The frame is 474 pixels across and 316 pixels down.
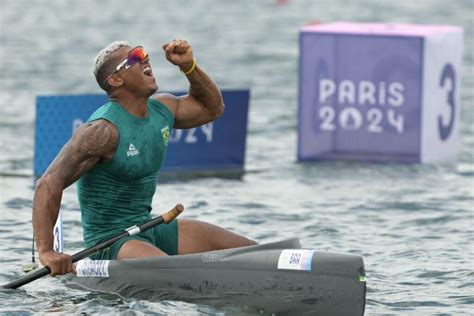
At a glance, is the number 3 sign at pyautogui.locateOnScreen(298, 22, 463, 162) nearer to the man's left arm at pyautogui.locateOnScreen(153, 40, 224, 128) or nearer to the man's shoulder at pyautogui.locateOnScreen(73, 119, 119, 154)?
the man's left arm at pyautogui.locateOnScreen(153, 40, 224, 128)

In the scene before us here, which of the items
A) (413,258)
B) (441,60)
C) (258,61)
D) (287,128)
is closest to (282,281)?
(413,258)

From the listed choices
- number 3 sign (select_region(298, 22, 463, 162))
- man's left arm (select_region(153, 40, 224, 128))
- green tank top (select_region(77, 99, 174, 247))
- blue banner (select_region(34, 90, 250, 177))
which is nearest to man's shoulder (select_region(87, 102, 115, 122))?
green tank top (select_region(77, 99, 174, 247))

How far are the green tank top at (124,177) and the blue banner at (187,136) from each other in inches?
166

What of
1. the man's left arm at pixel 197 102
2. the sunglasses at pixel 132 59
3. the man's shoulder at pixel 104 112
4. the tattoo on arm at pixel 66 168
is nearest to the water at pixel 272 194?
the tattoo on arm at pixel 66 168

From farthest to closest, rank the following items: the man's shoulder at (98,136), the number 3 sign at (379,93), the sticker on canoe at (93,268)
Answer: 1. the number 3 sign at (379,93)
2. the sticker on canoe at (93,268)
3. the man's shoulder at (98,136)

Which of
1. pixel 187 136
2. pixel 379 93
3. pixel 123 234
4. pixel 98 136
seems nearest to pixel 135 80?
pixel 98 136

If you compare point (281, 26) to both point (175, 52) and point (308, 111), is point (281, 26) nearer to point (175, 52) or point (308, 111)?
point (308, 111)

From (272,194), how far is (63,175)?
190 inches

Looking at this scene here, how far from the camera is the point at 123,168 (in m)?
8.63

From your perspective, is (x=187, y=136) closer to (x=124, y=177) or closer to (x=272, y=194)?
(x=272, y=194)

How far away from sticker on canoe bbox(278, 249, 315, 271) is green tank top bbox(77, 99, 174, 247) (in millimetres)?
1020

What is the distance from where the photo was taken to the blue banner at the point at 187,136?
42.8 feet

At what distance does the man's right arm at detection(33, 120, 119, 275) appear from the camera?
8.33 m

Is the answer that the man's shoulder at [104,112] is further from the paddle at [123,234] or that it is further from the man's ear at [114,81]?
the paddle at [123,234]
